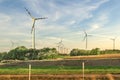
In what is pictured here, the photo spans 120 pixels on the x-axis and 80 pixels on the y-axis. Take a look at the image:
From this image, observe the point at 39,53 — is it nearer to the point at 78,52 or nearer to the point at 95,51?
the point at 78,52

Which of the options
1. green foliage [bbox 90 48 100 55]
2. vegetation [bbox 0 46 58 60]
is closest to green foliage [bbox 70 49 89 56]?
green foliage [bbox 90 48 100 55]

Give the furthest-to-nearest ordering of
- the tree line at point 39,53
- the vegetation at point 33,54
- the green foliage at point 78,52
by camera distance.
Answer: the green foliage at point 78,52, the tree line at point 39,53, the vegetation at point 33,54

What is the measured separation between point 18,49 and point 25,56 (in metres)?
7.35

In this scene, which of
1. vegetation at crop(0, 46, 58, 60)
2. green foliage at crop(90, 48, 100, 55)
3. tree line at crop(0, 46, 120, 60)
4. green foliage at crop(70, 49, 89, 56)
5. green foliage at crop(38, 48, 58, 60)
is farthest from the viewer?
green foliage at crop(70, 49, 89, 56)

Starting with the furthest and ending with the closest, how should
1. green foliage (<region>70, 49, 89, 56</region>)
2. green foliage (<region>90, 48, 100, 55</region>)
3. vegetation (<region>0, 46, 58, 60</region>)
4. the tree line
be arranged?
green foliage (<region>70, 49, 89, 56</region>), green foliage (<region>90, 48, 100, 55</region>), the tree line, vegetation (<region>0, 46, 58, 60</region>)

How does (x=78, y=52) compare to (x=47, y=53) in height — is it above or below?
above

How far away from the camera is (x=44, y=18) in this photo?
74.6 metres

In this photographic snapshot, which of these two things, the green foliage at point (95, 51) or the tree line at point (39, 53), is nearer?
the tree line at point (39, 53)

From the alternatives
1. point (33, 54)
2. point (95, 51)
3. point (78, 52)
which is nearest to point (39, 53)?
point (33, 54)

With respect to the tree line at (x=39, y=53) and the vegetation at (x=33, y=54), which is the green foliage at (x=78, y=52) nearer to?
the tree line at (x=39, y=53)

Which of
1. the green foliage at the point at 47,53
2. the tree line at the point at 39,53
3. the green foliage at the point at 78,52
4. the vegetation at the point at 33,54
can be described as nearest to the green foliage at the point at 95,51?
the tree line at the point at 39,53

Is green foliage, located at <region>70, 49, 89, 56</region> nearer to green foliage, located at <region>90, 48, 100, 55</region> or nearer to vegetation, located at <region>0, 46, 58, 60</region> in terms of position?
green foliage, located at <region>90, 48, 100, 55</region>

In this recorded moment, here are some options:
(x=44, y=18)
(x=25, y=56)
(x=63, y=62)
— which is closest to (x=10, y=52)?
(x=25, y=56)

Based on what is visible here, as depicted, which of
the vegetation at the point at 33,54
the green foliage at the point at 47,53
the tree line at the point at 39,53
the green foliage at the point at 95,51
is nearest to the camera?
the green foliage at the point at 47,53
